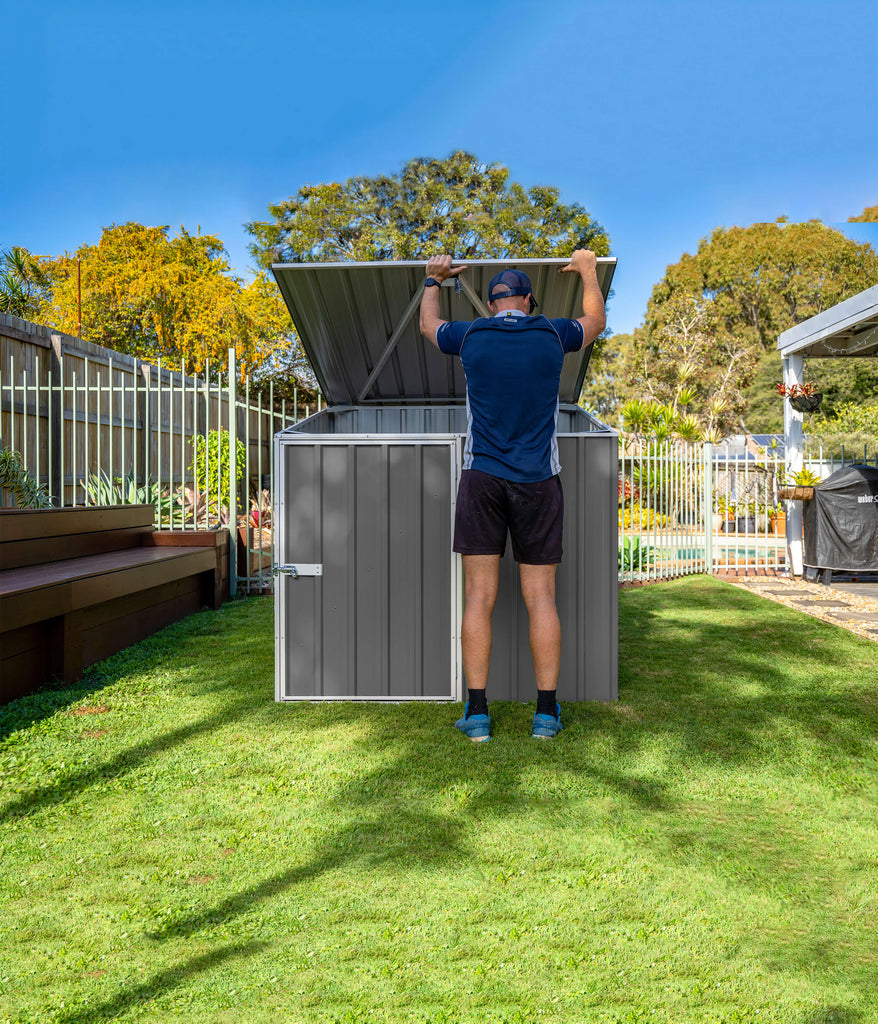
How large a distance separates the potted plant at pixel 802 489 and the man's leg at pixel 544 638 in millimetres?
8013

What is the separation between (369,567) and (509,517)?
2.97 feet

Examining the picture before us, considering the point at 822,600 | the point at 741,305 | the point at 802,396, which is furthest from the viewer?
the point at 741,305

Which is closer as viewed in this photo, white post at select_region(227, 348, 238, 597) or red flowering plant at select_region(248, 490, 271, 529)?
white post at select_region(227, 348, 238, 597)

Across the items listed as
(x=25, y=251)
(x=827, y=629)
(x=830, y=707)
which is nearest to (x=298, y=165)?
(x=25, y=251)

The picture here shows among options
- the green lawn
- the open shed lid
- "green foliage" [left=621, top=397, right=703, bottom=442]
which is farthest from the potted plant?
"green foliage" [left=621, top=397, right=703, bottom=442]

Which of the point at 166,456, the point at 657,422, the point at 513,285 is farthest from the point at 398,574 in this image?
the point at 657,422

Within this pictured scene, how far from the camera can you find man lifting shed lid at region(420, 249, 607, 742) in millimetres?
3510

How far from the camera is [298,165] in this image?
93.5 ft

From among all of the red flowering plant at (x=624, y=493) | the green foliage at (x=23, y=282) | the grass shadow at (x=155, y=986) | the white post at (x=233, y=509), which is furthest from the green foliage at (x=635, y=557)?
the green foliage at (x=23, y=282)

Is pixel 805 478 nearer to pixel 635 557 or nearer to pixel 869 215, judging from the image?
pixel 635 557

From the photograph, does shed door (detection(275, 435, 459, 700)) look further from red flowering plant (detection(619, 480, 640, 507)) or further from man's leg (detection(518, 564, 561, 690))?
red flowering plant (detection(619, 480, 640, 507))

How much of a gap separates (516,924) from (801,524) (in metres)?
10.5

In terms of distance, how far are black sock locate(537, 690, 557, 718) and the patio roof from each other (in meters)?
7.46

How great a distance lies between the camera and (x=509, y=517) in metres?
3.63
